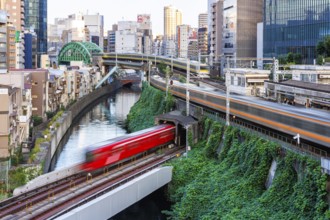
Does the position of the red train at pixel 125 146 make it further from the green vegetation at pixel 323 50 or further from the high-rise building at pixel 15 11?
the high-rise building at pixel 15 11

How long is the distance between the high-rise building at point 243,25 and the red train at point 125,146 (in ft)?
164

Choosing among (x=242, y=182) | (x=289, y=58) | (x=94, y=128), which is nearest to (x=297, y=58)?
→ (x=289, y=58)

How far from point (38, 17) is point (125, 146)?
101 m

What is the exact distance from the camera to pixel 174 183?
2694 centimetres

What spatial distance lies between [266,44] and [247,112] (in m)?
44.9

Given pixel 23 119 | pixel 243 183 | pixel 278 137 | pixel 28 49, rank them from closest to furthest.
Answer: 1. pixel 243 183
2. pixel 278 137
3. pixel 23 119
4. pixel 28 49

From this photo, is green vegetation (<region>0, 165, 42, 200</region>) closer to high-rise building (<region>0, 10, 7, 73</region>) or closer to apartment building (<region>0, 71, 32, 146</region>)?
apartment building (<region>0, 71, 32, 146</region>)

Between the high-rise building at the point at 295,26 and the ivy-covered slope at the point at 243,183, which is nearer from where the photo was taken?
the ivy-covered slope at the point at 243,183

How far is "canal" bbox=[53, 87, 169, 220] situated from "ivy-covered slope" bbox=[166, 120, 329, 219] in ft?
3.94

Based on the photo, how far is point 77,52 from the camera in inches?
4754

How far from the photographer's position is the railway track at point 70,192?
2200 centimetres

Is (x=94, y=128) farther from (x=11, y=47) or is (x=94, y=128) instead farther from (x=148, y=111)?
(x=11, y=47)

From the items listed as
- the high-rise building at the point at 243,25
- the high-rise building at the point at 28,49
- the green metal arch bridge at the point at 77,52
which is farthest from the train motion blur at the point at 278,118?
the green metal arch bridge at the point at 77,52

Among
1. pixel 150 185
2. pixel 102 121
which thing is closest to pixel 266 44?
pixel 102 121
